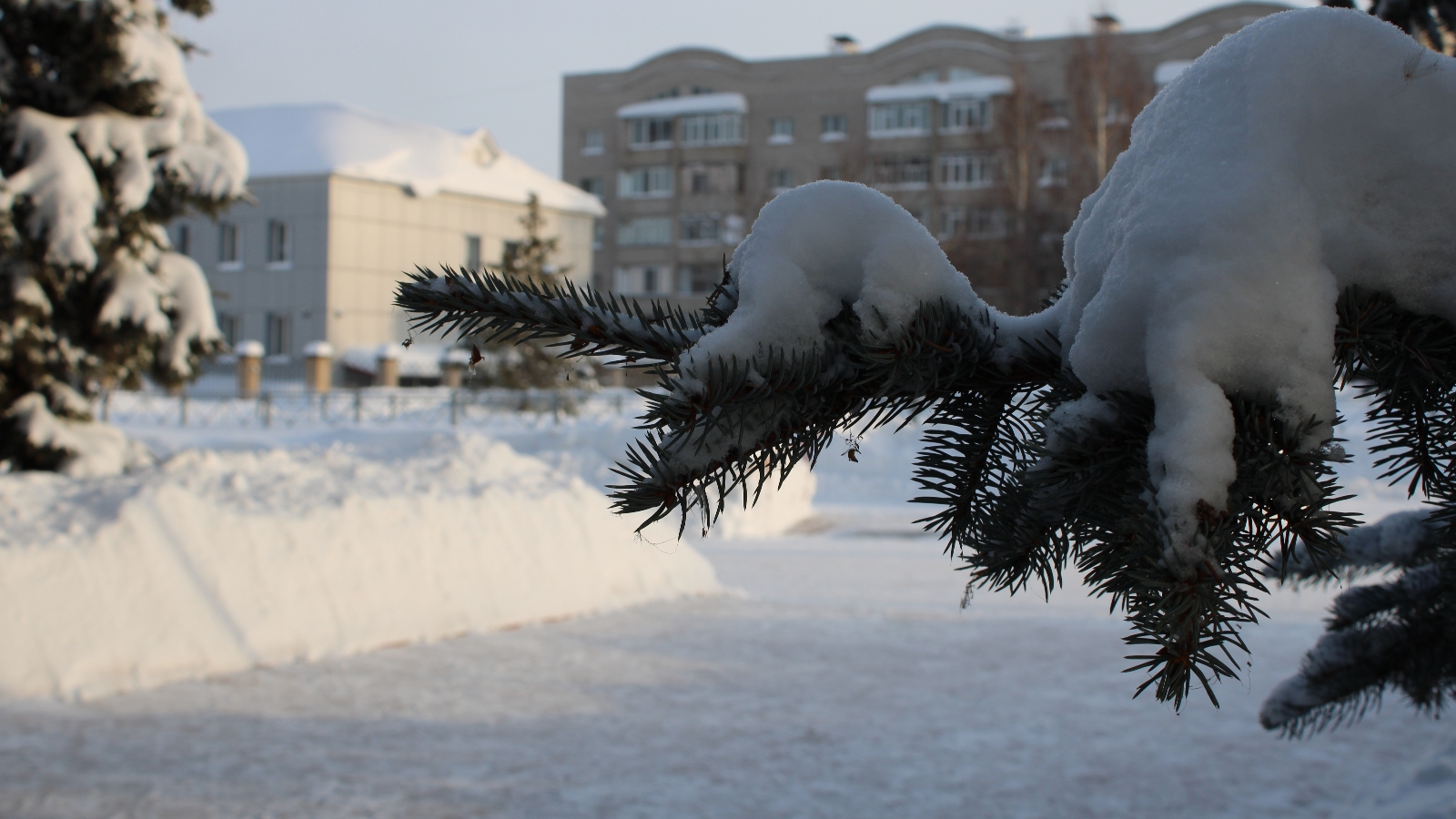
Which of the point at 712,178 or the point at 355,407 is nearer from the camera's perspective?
the point at 355,407

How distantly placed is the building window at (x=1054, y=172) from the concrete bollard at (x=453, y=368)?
19489 millimetres

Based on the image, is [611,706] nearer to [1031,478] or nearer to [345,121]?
[1031,478]

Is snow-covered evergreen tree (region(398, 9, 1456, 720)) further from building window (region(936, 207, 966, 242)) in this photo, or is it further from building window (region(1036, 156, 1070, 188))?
building window (region(936, 207, 966, 242))

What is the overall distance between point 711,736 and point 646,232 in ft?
155

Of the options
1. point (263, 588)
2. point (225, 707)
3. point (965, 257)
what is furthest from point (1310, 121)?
point (965, 257)

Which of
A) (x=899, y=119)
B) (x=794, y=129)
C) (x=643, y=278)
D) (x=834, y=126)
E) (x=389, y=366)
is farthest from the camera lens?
(x=643, y=278)

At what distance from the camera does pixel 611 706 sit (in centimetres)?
582

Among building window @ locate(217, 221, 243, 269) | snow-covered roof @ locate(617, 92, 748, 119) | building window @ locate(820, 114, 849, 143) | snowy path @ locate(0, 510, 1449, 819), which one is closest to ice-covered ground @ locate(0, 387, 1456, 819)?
snowy path @ locate(0, 510, 1449, 819)

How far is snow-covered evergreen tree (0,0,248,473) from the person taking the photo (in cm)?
855

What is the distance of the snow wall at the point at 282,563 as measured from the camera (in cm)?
564

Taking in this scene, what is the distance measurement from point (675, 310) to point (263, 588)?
5.95 m

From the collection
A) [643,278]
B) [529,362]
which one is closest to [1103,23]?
A: [529,362]

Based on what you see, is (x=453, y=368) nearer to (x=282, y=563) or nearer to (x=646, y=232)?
(x=646, y=232)

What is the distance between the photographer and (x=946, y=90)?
44.3 metres
